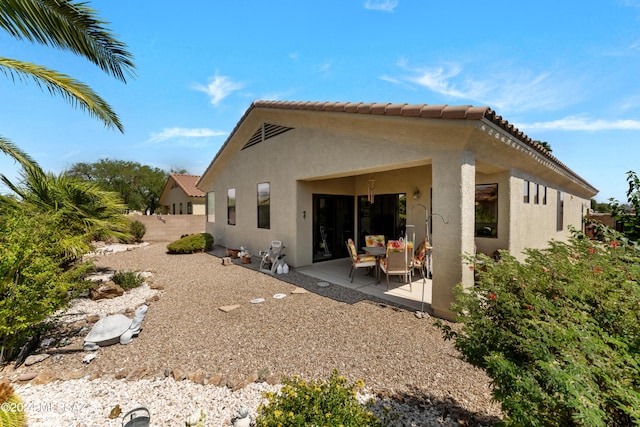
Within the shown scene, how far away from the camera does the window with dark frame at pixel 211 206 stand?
16.1 m

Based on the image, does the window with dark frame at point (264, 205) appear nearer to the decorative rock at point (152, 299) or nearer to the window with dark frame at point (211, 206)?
the decorative rock at point (152, 299)

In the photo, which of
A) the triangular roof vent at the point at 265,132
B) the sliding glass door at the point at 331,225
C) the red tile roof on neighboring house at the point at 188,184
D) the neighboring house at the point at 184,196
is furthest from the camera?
the neighboring house at the point at 184,196

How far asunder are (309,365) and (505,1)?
7.87m

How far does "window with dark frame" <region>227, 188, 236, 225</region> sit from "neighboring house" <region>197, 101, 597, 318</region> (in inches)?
2.1

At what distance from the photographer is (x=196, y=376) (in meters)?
3.40

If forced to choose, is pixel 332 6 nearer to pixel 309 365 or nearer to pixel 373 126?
pixel 373 126

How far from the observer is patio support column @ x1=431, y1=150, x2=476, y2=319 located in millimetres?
5152

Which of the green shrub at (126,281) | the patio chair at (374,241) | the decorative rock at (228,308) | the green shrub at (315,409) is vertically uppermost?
the patio chair at (374,241)

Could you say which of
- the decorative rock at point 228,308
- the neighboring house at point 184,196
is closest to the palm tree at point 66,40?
the decorative rock at point 228,308

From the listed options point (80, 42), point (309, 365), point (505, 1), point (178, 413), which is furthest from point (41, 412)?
point (505, 1)

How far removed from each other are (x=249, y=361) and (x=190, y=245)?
11.3 metres

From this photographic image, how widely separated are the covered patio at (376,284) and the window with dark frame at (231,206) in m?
5.95

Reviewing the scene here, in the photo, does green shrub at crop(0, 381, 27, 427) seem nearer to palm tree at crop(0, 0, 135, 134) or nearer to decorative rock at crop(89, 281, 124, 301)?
decorative rock at crop(89, 281, 124, 301)

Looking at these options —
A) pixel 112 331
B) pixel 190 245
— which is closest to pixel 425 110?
pixel 112 331
